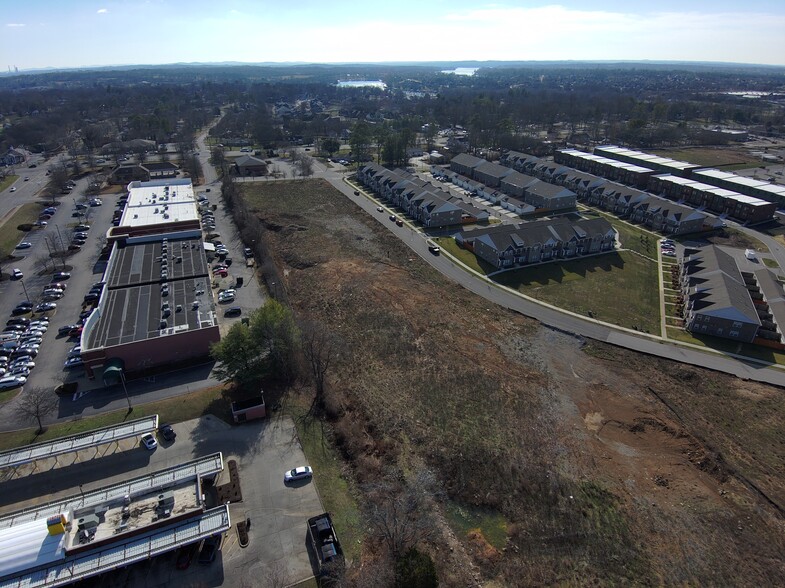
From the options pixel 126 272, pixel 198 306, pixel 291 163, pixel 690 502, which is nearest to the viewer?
pixel 690 502

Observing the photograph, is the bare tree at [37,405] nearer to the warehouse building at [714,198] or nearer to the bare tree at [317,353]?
the bare tree at [317,353]

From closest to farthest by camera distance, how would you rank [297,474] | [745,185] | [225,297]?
[297,474]
[225,297]
[745,185]

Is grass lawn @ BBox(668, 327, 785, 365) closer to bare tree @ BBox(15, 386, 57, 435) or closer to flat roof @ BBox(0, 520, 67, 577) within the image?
flat roof @ BBox(0, 520, 67, 577)

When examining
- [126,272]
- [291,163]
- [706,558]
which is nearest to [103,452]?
[126,272]

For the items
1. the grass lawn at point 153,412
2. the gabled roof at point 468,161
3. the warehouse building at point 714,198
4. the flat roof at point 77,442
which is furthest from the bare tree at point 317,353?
the warehouse building at point 714,198

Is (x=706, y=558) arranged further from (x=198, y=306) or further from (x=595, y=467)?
(x=198, y=306)

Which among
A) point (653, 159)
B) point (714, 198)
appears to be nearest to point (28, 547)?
point (714, 198)

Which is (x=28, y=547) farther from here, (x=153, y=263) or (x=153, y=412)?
(x=153, y=263)
